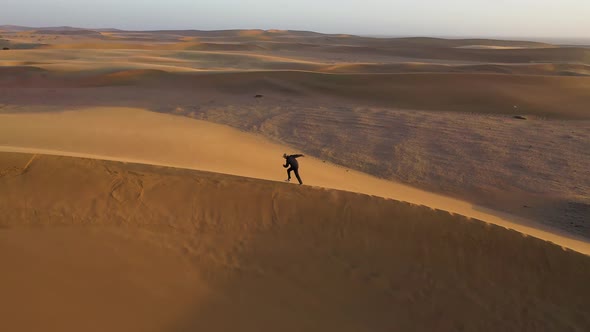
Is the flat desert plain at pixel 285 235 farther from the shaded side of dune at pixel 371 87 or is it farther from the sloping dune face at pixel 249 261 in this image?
the shaded side of dune at pixel 371 87

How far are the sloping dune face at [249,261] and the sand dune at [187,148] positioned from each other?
1536 millimetres

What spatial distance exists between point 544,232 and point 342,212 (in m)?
3.39

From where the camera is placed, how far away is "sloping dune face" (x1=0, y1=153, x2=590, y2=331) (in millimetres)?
4102

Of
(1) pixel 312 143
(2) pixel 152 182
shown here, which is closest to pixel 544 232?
(2) pixel 152 182

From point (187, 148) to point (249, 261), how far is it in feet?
20.2

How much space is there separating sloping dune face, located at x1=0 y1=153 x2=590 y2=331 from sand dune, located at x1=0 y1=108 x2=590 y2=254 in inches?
60.5

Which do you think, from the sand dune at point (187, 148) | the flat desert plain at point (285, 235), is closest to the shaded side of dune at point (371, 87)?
the sand dune at point (187, 148)

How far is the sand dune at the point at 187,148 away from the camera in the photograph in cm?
780

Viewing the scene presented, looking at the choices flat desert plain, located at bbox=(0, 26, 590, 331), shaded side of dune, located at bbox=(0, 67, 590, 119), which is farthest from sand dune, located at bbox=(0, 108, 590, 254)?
shaded side of dune, located at bbox=(0, 67, 590, 119)

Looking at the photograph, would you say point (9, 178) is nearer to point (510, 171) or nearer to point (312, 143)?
point (312, 143)

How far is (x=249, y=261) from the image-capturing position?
16.3 feet

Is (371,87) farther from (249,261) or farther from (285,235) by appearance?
(249,261)

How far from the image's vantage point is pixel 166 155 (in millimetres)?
9547

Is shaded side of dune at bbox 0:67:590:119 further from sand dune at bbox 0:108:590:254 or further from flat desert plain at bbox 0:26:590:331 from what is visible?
flat desert plain at bbox 0:26:590:331
